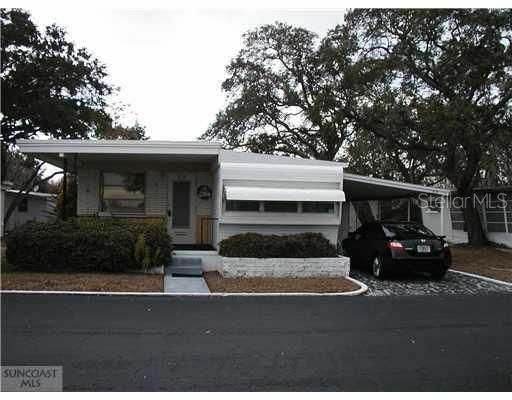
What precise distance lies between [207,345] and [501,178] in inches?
1460

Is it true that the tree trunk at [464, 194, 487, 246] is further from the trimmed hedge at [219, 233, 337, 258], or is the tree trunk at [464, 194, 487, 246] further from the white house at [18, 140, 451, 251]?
the trimmed hedge at [219, 233, 337, 258]

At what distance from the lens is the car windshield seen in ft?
38.7

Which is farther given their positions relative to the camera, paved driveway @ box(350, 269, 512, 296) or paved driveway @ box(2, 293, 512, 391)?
paved driveway @ box(350, 269, 512, 296)

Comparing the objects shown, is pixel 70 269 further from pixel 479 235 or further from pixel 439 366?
pixel 479 235

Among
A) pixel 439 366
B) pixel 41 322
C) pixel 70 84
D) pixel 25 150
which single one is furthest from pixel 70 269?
pixel 70 84

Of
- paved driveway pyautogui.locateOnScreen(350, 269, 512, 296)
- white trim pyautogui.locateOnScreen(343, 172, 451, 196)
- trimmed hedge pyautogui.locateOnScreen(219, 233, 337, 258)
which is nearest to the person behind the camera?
paved driveway pyautogui.locateOnScreen(350, 269, 512, 296)

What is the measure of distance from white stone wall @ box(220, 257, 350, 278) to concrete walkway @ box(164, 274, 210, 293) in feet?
2.72

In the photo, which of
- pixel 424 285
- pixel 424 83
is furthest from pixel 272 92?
pixel 424 285

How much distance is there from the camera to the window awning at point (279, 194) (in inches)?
468

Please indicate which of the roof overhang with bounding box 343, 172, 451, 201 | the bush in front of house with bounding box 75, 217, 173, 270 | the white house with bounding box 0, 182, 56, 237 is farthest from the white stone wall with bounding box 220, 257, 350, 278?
the white house with bounding box 0, 182, 56, 237

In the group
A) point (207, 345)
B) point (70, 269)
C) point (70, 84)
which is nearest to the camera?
point (207, 345)

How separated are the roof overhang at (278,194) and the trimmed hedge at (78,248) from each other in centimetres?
223

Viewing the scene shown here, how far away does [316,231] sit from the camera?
1309cm

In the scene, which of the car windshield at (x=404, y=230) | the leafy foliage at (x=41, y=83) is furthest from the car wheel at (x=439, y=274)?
the leafy foliage at (x=41, y=83)
